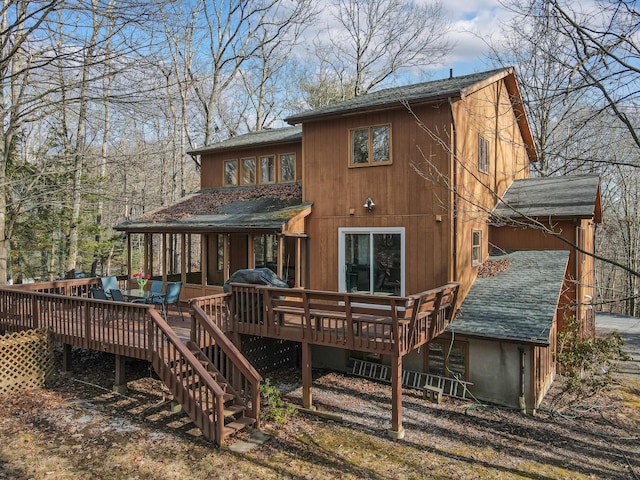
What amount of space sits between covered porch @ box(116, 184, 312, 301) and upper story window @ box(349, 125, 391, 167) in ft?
5.87

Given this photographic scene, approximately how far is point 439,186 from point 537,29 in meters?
4.74

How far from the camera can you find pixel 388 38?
26250mm

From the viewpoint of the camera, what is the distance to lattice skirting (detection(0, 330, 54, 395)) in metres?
8.30

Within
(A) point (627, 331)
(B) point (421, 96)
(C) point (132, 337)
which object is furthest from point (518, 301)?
(A) point (627, 331)

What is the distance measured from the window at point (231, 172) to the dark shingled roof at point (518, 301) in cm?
858

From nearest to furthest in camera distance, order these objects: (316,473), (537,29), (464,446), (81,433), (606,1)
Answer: (606,1)
(537,29)
(316,473)
(81,433)
(464,446)

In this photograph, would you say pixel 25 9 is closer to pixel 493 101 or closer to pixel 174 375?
pixel 174 375

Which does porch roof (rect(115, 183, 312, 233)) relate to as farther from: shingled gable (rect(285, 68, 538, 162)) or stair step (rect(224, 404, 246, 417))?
stair step (rect(224, 404, 246, 417))

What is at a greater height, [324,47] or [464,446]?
[324,47]

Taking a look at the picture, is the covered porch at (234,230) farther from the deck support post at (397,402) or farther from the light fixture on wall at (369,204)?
the deck support post at (397,402)

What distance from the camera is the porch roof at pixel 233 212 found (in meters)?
11.0

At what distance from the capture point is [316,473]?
20.6ft

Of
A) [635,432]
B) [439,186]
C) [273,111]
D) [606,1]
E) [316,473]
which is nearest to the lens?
[606,1]

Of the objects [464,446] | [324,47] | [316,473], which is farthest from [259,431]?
[324,47]
